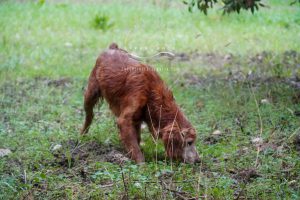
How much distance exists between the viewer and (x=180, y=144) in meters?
5.69

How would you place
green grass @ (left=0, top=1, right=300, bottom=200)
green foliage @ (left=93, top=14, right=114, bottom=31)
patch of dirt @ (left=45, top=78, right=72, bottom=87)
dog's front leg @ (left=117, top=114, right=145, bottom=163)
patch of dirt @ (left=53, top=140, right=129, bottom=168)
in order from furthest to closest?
green foliage @ (left=93, top=14, right=114, bottom=31), patch of dirt @ (left=45, top=78, right=72, bottom=87), dog's front leg @ (left=117, top=114, right=145, bottom=163), patch of dirt @ (left=53, top=140, right=129, bottom=168), green grass @ (left=0, top=1, right=300, bottom=200)

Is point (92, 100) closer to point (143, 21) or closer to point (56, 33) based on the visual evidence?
point (56, 33)

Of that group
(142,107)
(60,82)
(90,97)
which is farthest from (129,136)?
(60,82)

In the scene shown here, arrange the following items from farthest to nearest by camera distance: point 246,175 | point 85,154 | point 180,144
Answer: point 85,154, point 180,144, point 246,175

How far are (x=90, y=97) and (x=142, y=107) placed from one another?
114 centimetres

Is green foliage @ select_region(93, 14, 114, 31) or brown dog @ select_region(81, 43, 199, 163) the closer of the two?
brown dog @ select_region(81, 43, 199, 163)

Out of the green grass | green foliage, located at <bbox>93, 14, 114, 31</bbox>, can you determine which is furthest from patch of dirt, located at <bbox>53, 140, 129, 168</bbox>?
green foliage, located at <bbox>93, 14, 114, 31</bbox>

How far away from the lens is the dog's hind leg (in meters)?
6.79

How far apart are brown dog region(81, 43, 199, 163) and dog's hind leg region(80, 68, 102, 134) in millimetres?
266

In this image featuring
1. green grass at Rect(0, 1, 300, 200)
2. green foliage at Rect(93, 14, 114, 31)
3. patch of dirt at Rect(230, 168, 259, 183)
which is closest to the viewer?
green grass at Rect(0, 1, 300, 200)

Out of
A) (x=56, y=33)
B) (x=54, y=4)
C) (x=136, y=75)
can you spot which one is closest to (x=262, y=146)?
(x=136, y=75)

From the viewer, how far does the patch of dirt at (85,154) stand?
5.65 m

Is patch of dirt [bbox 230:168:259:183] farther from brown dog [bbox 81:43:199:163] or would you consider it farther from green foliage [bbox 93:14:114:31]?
green foliage [bbox 93:14:114:31]

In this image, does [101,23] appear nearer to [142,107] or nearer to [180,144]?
[142,107]
